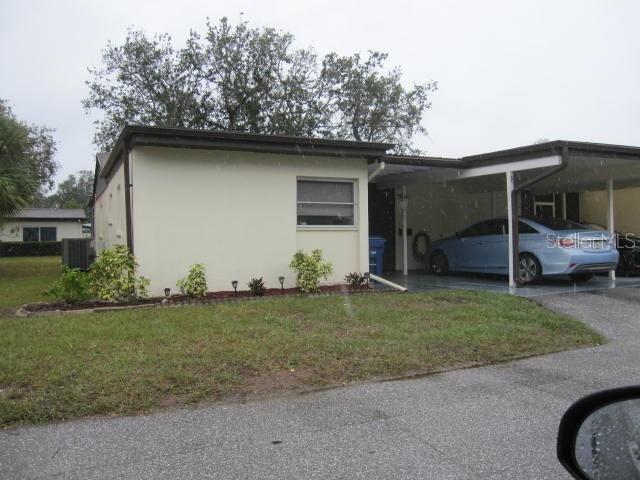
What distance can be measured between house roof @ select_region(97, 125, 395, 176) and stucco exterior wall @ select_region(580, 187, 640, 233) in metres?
10.6

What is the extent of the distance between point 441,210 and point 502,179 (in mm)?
2959

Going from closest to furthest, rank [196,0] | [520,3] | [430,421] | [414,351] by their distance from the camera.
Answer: [430,421]
[414,351]
[520,3]
[196,0]

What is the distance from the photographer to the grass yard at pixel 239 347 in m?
4.96

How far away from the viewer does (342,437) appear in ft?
13.4

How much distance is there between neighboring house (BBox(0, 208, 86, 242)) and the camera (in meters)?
43.1

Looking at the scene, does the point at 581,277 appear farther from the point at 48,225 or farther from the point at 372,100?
the point at 48,225

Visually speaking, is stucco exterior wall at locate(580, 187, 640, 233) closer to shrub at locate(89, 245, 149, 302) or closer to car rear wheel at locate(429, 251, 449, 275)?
car rear wheel at locate(429, 251, 449, 275)

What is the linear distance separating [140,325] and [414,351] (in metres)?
3.68

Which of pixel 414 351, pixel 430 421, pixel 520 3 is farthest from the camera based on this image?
pixel 520 3

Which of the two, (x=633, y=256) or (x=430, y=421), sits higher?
(x=633, y=256)

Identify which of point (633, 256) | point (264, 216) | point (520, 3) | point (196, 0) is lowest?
point (633, 256)

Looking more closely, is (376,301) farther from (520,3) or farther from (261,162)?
(520,3)

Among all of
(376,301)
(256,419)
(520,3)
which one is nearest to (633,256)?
(520,3)

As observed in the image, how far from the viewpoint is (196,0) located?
1989 cm
